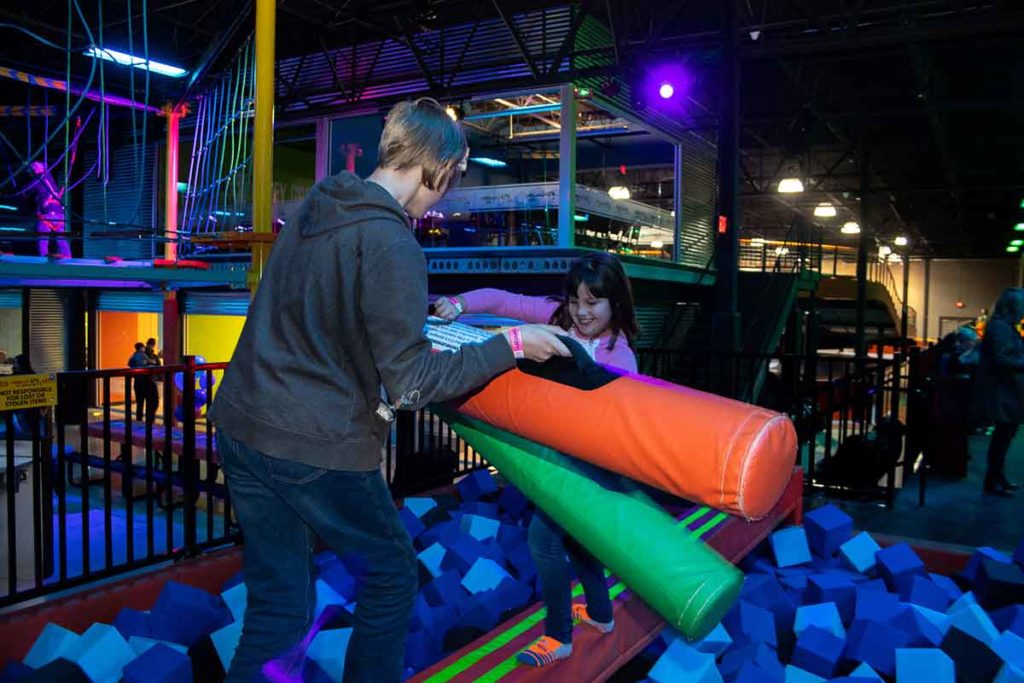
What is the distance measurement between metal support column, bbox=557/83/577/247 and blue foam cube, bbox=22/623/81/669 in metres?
10.1

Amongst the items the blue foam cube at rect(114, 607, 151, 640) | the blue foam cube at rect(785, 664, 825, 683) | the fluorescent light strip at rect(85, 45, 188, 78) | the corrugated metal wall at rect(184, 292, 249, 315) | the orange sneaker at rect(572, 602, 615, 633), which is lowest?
the blue foam cube at rect(785, 664, 825, 683)

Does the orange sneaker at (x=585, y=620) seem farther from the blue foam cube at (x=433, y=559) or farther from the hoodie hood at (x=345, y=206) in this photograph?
the hoodie hood at (x=345, y=206)

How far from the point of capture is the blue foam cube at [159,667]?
8.65 feet

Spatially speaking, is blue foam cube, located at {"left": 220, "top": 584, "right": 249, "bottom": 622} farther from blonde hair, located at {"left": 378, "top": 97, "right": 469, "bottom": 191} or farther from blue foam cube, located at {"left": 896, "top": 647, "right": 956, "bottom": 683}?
blue foam cube, located at {"left": 896, "top": 647, "right": 956, "bottom": 683}

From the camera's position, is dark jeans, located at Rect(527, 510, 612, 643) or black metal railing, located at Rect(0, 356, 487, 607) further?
black metal railing, located at Rect(0, 356, 487, 607)

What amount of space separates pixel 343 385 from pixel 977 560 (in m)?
3.84

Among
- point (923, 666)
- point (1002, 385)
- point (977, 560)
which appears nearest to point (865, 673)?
point (923, 666)

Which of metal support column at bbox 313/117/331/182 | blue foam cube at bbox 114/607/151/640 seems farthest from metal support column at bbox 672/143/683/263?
blue foam cube at bbox 114/607/151/640

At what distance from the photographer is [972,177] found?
23.4m

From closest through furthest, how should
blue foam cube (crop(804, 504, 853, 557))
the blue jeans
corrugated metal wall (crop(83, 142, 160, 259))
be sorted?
the blue jeans < blue foam cube (crop(804, 504, 853, 557)) < corrugated metal wall (crop(83, 142, 160, 259))

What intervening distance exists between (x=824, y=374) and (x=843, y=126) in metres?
8.80

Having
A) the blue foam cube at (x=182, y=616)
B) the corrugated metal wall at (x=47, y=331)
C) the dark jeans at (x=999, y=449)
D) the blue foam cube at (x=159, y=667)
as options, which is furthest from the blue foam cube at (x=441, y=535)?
the corrugated metal wall at (x=47, y=331)

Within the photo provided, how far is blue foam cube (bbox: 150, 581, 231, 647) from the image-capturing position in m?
3.09

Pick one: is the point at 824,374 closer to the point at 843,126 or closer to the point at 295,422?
the point at 843,126
